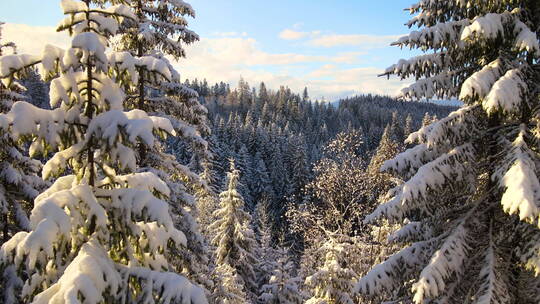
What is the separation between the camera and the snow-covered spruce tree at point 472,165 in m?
5.82

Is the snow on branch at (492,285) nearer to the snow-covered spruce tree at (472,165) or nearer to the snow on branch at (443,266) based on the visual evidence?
the snow-covered spruce tree at (472,165)

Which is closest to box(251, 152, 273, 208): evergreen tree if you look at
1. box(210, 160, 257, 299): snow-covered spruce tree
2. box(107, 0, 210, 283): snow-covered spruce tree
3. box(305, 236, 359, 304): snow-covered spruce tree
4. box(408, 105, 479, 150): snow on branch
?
box(210, 160, 257, 299): snow-covered spruce tree

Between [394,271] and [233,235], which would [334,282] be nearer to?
[394,271]

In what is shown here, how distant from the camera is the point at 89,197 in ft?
12.9

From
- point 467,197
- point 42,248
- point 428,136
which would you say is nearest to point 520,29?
point 428,136

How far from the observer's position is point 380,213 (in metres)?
7.04

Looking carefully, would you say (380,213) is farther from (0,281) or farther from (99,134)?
(0,281)

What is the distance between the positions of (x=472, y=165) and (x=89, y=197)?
6217 millimetres

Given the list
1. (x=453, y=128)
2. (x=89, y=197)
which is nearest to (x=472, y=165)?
(x=453, y=128)

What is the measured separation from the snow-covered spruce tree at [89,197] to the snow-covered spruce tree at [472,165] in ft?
13.5

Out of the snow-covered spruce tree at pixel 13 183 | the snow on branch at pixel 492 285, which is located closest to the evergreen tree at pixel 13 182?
the snow-covered spruce tree at pixel 13 183

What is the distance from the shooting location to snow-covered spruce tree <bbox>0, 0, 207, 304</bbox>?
11.5 ft

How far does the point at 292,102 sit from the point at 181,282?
14447 cm

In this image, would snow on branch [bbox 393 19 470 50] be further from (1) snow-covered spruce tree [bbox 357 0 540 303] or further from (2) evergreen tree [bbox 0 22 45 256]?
(2) evergreen tree [bbox 0 22 45 256]
